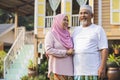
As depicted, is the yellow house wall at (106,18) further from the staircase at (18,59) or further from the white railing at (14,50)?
the white railing at (14,50)

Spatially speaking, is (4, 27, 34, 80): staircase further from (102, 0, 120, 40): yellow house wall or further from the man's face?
the man's face

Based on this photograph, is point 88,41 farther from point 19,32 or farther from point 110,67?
point 19,32

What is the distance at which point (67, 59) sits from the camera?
422 centimetres

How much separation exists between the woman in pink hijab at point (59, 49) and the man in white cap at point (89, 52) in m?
0.11

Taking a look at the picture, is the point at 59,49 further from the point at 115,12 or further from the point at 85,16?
the point at 115,12

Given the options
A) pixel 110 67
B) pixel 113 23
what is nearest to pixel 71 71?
pixel 110 67

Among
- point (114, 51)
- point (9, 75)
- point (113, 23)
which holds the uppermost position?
point (113, 23)

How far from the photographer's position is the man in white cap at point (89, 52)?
160 inches

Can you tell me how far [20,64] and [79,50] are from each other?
12.4 meters

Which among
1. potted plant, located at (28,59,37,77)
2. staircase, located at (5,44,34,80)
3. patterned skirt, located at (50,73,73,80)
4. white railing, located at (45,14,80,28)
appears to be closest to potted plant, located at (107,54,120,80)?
potted plant, located at (28,59,37,77)

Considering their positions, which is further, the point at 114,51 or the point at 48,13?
the point at 48,13

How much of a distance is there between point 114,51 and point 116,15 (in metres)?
1.71

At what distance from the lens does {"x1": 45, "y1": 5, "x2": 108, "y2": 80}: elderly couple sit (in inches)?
160

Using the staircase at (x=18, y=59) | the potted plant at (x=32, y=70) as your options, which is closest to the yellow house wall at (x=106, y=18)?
the potted plant at (x=32, y=70)
